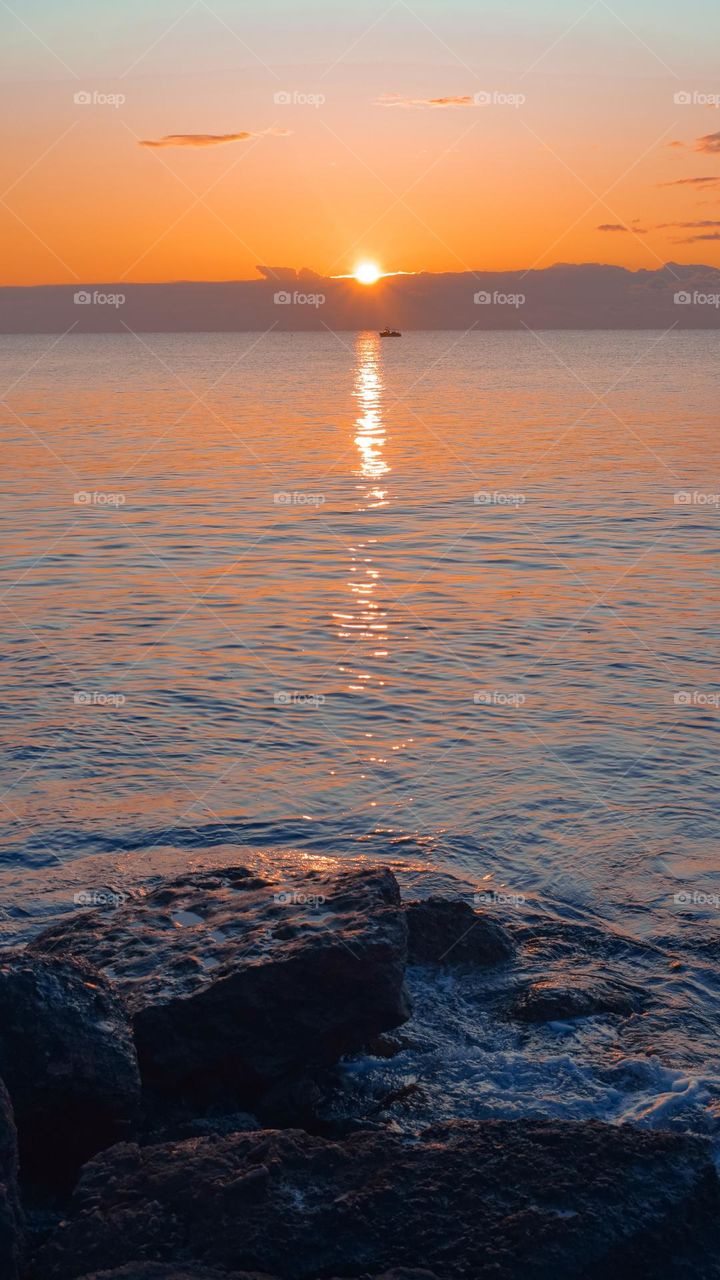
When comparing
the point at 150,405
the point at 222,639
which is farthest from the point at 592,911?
the point at 150,405

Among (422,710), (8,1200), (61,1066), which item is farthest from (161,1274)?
(422,710)

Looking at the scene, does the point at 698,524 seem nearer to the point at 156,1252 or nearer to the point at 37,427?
the point at 156,1252

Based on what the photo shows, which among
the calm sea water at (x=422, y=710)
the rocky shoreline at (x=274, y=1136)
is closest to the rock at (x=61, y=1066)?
the rocky shoreline at (x=274, y=1136)

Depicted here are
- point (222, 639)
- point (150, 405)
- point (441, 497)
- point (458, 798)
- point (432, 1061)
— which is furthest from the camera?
point (150, 405)

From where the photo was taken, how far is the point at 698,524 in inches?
1228

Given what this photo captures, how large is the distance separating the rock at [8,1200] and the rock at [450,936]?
395cm

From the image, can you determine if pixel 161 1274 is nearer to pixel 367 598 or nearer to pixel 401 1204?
pixel 401 1204

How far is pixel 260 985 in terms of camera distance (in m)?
Result: 7.77

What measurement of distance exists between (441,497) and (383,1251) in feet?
106

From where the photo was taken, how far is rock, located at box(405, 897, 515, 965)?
31.4 feet

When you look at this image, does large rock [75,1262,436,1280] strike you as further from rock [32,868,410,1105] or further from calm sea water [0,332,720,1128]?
calm sea water [0,332,720,1128]

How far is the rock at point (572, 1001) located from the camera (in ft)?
29.1

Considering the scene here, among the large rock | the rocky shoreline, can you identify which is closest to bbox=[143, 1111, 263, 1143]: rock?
the rocky shoreline

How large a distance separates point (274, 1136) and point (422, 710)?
1027cm
